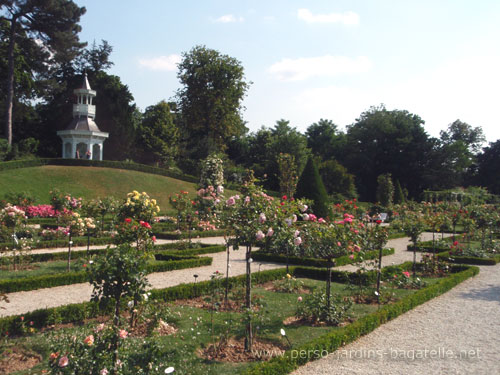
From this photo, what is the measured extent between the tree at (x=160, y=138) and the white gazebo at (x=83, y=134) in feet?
29.7

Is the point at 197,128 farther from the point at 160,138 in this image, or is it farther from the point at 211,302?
the point at 211,302

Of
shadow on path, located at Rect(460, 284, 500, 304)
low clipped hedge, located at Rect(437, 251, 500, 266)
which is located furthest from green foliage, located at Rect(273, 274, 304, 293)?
low clipped hedge, located at Rect(437, 251, 500, 266)

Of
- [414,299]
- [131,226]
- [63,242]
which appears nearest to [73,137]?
[63,242]

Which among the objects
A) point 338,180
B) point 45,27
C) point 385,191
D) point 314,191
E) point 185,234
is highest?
point 45,27

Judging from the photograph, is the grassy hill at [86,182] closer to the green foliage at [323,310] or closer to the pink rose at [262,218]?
the green foliage at [323,310]

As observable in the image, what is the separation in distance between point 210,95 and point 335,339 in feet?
133

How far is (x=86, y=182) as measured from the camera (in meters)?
32.3

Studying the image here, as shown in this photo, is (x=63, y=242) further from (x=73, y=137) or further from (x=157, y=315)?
(x=73, y=137)

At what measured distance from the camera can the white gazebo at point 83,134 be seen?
126 ft

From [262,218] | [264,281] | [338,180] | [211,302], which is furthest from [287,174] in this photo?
[262,218]

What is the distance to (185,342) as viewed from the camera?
19.9ft

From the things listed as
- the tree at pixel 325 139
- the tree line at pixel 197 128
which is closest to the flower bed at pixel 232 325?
the tree line at pixel 197 128

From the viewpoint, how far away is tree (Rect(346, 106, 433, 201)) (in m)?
52.3

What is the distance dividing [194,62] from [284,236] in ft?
138
